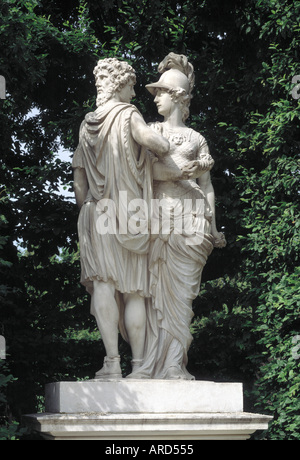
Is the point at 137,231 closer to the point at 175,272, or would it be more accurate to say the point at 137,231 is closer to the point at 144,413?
the point at 175,272

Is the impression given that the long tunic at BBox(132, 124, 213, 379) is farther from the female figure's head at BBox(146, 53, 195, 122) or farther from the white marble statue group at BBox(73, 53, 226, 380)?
the female figure's head at BBox(146, 53, 195, 122)

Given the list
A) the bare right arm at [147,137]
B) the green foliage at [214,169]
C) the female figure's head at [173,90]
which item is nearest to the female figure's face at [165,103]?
the female figure's head at [173,90]

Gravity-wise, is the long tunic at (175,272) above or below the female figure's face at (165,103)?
below

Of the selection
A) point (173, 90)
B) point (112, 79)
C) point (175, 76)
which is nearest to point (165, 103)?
point (173, 90)

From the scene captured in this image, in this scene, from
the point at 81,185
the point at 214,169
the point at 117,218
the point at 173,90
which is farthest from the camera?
the point at 214,169

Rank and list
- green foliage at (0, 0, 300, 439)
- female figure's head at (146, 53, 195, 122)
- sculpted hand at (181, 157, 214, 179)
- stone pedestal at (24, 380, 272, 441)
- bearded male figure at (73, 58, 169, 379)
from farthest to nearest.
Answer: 1. green foliage at (0, 0, 300, 439)
2. female figure's head at (146, 53, 195, 122)
3. sculpted hand at (181, 157, 214, 179)
4. bearded male figure at (73, 58, 169, 379)
5. stone pedestal at (24, 380, 272, 441)

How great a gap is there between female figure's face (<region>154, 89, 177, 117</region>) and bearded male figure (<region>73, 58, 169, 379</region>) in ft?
1.78

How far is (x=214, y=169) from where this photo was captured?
10.7 m

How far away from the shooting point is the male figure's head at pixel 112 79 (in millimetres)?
7812

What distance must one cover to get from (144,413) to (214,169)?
4.32 meters

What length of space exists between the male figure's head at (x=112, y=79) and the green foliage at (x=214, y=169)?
153cm

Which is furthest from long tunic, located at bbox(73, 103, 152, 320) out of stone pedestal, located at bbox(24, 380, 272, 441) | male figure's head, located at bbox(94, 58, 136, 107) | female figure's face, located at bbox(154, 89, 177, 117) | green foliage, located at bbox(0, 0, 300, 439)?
green foliage, located at bbox(0, 0, 300, 439)

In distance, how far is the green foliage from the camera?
9547 millimetres

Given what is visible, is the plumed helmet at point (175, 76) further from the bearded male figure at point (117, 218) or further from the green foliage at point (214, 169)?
the green foliage at point (214, 169)
